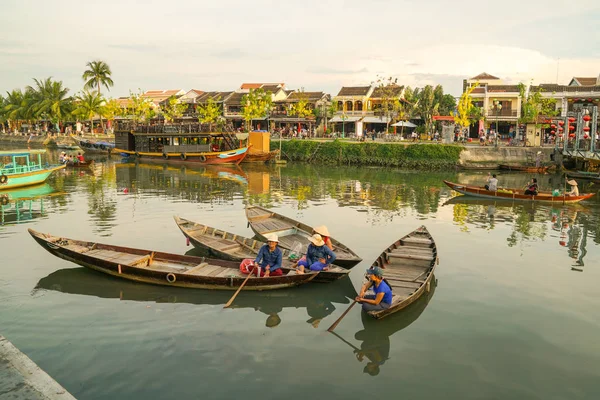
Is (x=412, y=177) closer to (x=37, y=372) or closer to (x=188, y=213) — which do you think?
(x=188, y=213)

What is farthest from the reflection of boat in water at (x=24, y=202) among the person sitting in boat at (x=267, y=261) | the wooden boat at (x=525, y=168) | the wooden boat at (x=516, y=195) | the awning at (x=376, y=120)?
the awning at (x=376, y=120)

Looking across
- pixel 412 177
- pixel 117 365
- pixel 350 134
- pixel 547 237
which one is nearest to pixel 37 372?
pixel 117 365

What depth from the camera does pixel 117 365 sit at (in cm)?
762

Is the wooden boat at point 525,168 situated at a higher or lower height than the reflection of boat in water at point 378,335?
higher

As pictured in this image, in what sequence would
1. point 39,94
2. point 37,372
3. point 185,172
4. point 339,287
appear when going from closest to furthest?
point 37,372
point 339,287
point 185,172
point 39,94

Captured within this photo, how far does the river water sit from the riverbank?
2266cm

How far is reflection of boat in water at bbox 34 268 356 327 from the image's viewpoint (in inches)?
403

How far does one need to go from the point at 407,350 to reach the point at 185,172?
104ft

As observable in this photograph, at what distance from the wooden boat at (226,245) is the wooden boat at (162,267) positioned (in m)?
0.71

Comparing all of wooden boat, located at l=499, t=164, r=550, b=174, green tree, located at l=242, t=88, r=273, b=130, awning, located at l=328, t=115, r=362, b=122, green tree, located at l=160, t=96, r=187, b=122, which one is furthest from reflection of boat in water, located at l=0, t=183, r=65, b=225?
green tree, located at l=160, t=96, r=187, b=122

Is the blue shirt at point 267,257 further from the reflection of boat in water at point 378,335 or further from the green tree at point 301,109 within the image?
the green tree at point 301,109

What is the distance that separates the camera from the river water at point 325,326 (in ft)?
24.0

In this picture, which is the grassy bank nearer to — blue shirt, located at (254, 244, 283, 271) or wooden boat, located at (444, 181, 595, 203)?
wooden boat, located at (444, 181, 595, 203)

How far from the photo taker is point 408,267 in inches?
455
